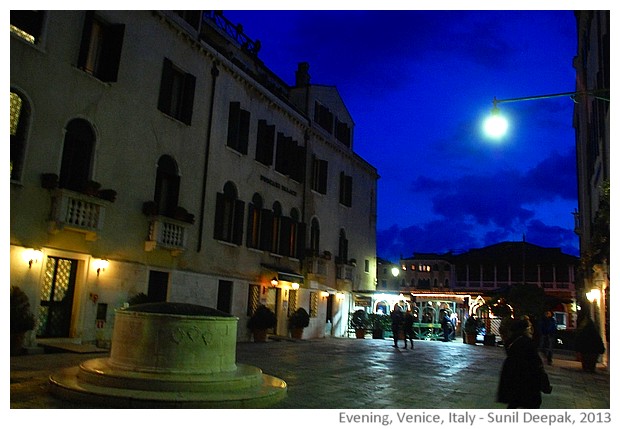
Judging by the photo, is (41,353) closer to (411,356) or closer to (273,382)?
(273,382)

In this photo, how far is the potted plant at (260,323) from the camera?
18.5 metres

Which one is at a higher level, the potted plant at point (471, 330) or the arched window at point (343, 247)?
the arched window at point (343, 247)

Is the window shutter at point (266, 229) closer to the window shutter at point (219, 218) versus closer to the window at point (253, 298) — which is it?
the window at point (253, 298)

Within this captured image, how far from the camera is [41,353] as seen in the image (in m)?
11.4

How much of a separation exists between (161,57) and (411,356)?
36.8 ft

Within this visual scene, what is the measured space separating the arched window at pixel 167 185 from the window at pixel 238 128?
9.91 feet

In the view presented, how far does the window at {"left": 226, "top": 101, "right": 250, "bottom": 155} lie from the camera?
18.7 metres

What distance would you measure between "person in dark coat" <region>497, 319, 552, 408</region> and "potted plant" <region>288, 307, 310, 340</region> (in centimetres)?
1587

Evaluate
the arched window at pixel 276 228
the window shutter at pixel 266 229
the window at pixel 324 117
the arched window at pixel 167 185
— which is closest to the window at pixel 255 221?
the window shutter at pixel 266 229

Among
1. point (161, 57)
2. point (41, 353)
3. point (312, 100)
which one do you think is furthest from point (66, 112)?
point (312, 100)

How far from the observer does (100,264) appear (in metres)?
13.3

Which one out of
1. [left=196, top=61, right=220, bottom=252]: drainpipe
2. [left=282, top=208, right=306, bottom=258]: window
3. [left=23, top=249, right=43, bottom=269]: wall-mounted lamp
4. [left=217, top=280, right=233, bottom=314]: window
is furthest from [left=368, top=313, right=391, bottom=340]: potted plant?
[left=23, top=249, right=43, bottom=269]: wall-mounted lamp

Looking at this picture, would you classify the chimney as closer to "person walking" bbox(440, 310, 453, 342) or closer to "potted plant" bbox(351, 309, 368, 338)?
"potted plant" bbox(351, 309, 368, 338)

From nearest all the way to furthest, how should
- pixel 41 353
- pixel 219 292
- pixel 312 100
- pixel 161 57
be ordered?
pixel 41 353, pixel 161 57, pixel 219 292, pixel 312 100
